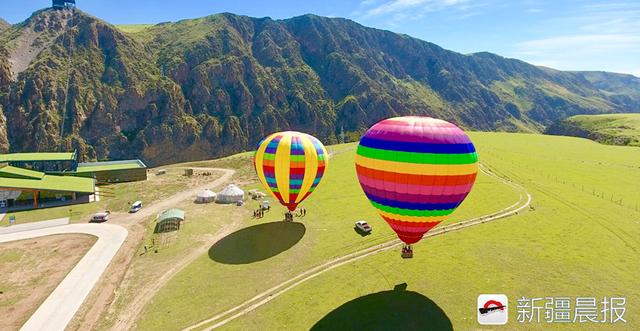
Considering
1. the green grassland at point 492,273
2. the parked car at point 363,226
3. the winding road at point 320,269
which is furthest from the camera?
the parked car at point 363,226

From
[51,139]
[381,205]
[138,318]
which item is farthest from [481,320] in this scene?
[51,139]

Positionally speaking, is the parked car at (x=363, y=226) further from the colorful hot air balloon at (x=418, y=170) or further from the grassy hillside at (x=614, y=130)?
the grassy hillside at (x=614, y=130)

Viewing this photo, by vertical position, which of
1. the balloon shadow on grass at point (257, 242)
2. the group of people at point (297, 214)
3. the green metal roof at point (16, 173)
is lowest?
the balloon shadow on grass at point (257, 242)

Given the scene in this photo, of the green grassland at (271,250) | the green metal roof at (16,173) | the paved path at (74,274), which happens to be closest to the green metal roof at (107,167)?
the green metal roof at (16,173)

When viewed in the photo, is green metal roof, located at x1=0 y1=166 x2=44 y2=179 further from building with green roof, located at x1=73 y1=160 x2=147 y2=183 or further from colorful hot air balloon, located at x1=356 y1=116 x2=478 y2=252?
colorful hot air balloon, located at x1=356 y1=116 x2=478 y2=252

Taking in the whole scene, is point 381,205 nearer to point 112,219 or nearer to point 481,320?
point 481,320

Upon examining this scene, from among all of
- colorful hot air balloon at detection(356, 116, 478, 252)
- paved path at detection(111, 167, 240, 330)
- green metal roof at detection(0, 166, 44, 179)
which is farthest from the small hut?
green metal roof at detection(0, 166, 44, 179)
